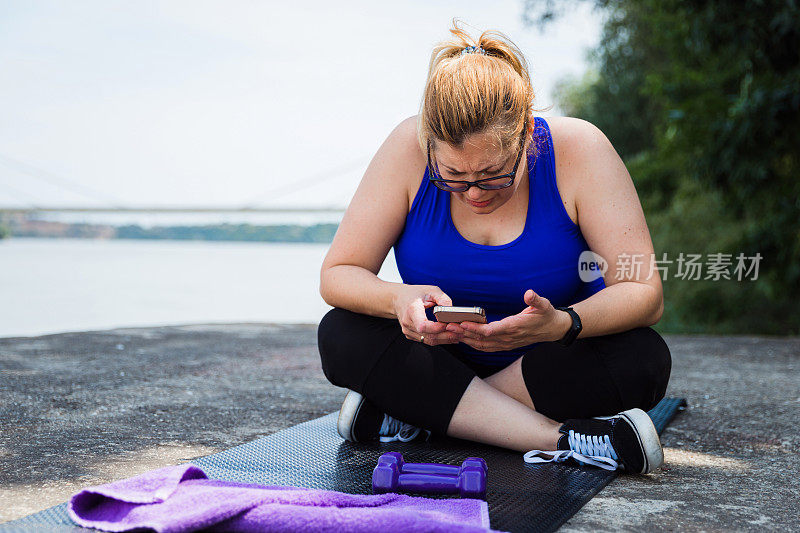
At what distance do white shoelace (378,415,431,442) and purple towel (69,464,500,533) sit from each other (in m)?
0.44

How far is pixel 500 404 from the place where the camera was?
137cm

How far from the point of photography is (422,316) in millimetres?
1199

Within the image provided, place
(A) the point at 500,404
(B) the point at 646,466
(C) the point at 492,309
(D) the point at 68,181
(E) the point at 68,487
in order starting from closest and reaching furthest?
(E) the point at 68,487 → (B) the point at 646,466 → (A) the point at 500,404 → (C) the point at 492,309 → (D) the point at 68,181

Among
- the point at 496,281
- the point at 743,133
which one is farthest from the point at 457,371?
the point at 743,133

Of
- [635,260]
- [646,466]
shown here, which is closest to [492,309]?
[635,260]

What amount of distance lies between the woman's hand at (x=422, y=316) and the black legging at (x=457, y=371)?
0.14 metres

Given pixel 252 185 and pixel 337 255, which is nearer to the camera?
pixel 337 255

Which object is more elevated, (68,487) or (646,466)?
(646,466)

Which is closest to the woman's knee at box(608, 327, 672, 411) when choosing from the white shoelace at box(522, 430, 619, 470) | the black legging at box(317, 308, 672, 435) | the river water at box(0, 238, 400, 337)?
the black legging at box(317, 308, 672, 435)

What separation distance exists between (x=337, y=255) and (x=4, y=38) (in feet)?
75.6

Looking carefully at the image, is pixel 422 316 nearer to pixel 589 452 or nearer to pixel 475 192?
pixel 475 192

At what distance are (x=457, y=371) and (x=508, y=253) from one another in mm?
262

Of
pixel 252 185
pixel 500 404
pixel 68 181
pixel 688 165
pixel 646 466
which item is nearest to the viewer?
pixel 646 466

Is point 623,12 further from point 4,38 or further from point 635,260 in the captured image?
point 4,38
